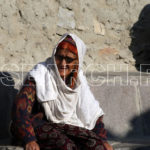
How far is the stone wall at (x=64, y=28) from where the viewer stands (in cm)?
472

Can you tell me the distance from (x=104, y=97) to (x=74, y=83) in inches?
40.3

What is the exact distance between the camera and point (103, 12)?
5531mm

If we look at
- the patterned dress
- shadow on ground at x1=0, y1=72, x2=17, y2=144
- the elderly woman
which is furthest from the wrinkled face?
shadow on ground at x1=0, y1=72, x2=17, y2=144

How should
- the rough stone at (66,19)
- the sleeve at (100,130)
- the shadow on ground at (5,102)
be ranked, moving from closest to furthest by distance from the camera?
the sleeve at (100,130)
the shadow on ground at (5,102)
the rough stone at (66,19)

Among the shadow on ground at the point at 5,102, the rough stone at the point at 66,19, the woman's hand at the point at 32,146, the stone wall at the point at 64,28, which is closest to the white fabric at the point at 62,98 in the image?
the woman's hand at the point at 32,146

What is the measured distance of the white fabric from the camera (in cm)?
303

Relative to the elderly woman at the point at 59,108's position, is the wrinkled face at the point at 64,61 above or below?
above

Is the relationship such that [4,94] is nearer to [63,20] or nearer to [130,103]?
[130,103]

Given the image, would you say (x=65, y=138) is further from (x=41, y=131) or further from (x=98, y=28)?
(x=98, y=28)

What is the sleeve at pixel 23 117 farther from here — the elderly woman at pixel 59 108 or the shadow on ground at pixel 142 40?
the shadow on ground at pixel 142 40

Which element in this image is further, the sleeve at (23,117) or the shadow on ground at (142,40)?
the shadow on ground at (142,40)

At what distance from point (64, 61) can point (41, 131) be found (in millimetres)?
600

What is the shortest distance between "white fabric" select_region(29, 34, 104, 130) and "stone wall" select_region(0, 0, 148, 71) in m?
1.55

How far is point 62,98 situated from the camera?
3.12 m
